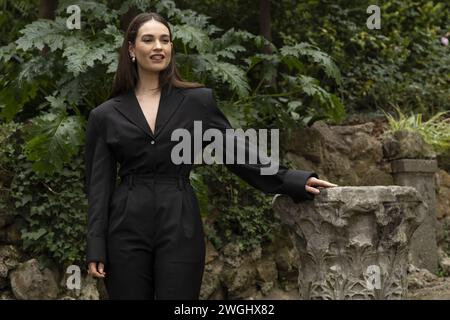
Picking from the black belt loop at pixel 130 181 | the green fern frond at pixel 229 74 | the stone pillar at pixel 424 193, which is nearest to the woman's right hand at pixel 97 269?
the black belt loop at pixel 130 181

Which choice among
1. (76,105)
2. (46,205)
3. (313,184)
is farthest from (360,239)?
(76,105)

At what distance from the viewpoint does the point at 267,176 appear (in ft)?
9.27

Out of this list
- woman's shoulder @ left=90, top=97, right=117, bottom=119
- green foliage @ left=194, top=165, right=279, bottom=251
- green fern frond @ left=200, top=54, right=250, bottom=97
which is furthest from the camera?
green foliage @ left=194, top=165, right=279, bottom=251

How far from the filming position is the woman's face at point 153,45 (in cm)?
271

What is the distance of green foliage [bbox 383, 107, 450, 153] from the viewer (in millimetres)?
7230

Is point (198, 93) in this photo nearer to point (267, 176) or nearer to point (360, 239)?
point (267, 176)

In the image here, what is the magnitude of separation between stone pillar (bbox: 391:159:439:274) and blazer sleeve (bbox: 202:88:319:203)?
14.5ft

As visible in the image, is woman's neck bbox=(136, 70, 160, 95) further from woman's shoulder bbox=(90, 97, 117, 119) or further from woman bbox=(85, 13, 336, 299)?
woman's shoulder bbox=(90, 97, 117, 119)

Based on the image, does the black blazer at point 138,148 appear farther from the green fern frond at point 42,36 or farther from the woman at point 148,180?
the green fern frond at point 42,36

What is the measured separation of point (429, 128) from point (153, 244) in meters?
5.47

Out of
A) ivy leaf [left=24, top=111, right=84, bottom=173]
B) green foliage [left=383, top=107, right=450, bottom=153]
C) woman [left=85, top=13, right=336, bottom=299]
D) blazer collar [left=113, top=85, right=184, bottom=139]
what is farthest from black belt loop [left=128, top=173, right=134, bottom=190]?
green foliage [left=383, top=107, right=450, bottom=153]
